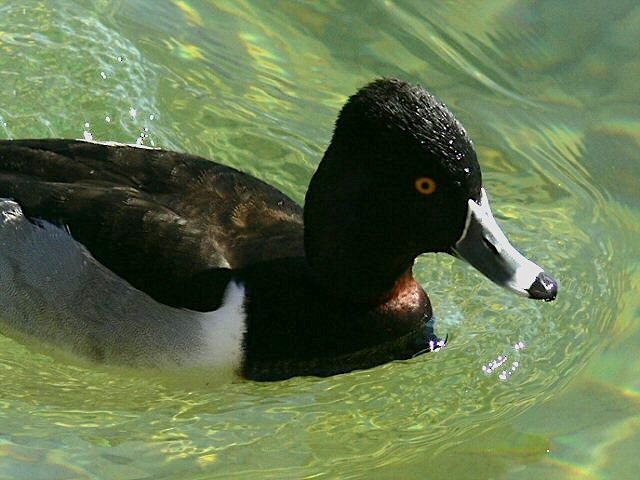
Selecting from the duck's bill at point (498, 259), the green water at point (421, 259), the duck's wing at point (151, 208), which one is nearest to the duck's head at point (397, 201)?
the duck's bill at point (498, 259)

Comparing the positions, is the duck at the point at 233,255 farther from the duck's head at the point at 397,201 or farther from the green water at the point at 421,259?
the green water at the point at 421,259

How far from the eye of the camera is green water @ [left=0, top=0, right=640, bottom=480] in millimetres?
4828

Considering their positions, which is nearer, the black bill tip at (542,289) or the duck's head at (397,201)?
the duck's head at (397,201)

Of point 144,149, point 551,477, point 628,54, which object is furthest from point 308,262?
point 628,54

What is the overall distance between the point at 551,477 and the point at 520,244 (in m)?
1.65

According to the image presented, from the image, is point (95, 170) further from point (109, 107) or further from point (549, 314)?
point (549, 314)

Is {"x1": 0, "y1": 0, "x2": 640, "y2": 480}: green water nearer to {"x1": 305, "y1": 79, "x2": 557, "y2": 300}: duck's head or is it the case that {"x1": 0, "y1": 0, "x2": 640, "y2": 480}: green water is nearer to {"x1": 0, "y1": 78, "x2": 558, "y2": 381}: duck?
{"x1": 0, "y1": 78, "x2": 558, "y2": 381}: duck

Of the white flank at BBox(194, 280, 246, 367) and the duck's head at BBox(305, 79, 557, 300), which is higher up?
the duck's head at BBox(305, 79, 557, 300)

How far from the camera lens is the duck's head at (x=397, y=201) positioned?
4.63m

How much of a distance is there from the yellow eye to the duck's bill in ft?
0.70

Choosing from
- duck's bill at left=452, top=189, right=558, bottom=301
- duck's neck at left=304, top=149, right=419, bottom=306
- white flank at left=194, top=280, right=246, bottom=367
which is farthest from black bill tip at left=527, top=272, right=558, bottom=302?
white flank at left=194, top=280, right=246, bottom=367

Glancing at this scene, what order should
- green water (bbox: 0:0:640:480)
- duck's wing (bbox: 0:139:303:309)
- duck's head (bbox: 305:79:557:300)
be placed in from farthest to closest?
duck's wing (bbox: 0:139:303:309) → green water (bbox: 0:0:640:480) → duck's head (bbox: 305:79:557:300)

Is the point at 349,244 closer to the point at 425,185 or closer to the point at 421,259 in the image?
the point at 425,185

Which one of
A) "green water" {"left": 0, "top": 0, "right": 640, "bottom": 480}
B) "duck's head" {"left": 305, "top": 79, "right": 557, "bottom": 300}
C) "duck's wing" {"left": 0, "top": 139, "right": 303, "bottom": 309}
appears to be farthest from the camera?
"duck's wing" {"left": 0, "top": 139, "right": 303, "bottom": 309}
